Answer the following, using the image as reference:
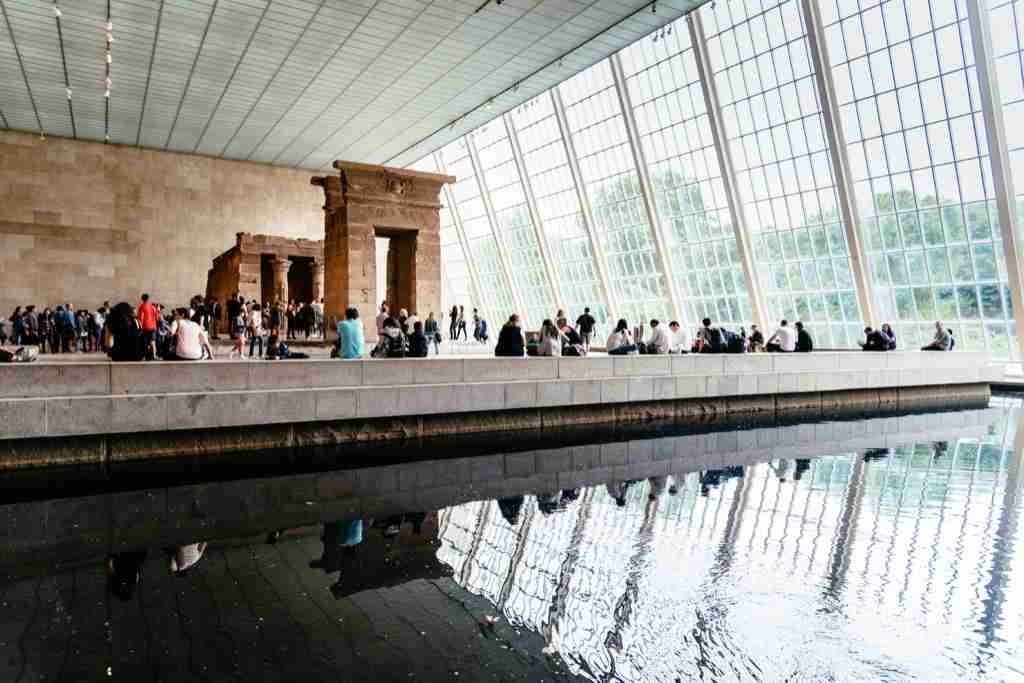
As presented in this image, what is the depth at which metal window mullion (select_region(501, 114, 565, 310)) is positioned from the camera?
106 feet

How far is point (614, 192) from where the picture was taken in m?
28.7

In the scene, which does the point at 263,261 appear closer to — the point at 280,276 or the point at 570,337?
the point at 280,276

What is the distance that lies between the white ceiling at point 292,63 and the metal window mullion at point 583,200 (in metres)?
1.56

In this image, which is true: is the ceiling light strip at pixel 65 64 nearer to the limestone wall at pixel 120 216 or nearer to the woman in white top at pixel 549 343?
the limestone wall at pixel 120 216

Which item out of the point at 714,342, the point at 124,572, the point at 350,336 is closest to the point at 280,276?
the point at 350,336

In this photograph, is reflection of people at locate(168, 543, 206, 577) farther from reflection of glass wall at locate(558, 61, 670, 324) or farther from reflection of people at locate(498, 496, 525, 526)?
reflection of glass wall at locate(558, 61, 670, 324)

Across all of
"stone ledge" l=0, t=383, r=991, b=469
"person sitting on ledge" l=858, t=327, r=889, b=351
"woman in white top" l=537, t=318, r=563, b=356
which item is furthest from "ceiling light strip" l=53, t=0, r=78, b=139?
"person sitting on ledge" l=858, t=327, r=889, b=351

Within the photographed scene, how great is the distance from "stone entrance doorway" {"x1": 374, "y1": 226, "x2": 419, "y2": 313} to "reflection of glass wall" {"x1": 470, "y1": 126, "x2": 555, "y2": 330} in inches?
633

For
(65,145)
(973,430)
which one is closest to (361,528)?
(973,430)

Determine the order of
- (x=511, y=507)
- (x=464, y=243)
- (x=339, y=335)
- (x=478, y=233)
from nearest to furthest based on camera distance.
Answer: (x=511, y=507), (x=339, y=335), (x=478, y=233), (x=464, y=243)

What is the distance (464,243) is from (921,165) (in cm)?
2426

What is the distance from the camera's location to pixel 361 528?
576 centimetres

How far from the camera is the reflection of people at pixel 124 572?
167 inches

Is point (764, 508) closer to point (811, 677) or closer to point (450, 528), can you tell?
point (450, 528)
